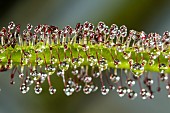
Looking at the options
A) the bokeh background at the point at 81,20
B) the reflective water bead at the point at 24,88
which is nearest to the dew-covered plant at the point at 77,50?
the reflective water bead at the point at 24,88

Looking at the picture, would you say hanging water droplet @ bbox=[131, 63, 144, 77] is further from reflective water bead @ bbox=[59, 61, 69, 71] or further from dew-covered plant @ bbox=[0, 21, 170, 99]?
reflective water bead @ bbox=[59, 61, 69, 71]

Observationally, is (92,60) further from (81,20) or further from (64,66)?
(81,20)

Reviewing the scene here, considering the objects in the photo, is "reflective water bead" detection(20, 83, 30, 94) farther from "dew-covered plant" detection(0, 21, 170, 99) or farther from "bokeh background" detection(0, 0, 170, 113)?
"bokeh background" detection(0, 0, 170, 113)

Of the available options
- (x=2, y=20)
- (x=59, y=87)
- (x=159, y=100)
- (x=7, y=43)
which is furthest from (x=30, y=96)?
(x=7, y=43)

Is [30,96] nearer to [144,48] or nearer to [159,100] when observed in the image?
[159,100]

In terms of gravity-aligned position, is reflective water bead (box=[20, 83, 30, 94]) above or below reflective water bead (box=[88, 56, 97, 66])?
below

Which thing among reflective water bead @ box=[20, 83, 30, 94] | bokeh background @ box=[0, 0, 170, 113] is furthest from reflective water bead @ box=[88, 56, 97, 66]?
bokeh background @ box=[0, 0, 170, 113]

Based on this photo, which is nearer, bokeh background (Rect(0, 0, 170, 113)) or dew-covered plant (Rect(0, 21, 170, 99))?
dew-covered plant (Rect(0, 21, 170, 99))

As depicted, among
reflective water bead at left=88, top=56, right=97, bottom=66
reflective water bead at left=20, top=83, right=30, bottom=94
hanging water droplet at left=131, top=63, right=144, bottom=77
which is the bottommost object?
reflective water bead at left=20, top=83, right=30, bottom=94

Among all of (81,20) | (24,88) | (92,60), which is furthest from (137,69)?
(81,20)
